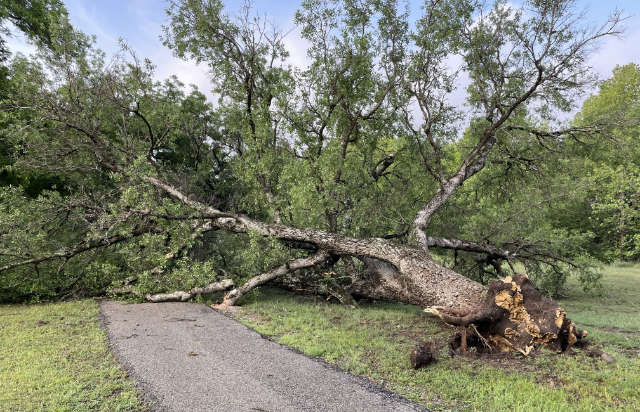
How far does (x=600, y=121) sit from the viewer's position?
9070 mm

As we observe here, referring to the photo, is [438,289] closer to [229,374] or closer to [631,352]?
[631,352]

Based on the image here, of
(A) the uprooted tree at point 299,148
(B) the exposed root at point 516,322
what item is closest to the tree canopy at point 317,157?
(A) the uprooted tree at point 299,148

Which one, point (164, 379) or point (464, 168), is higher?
point (464, 168)

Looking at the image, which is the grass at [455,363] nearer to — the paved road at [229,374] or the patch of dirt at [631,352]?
the patch of dirt at [631,352]

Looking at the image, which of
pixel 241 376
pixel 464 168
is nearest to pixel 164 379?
pixel 241 376

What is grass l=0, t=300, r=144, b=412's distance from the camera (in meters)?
3.45

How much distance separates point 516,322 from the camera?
5227 mm

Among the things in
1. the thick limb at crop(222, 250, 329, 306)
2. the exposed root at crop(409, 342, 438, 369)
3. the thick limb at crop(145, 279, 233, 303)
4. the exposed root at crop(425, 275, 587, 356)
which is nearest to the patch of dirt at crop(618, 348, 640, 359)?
the exposed root at crop(425, 275, 587, 356)

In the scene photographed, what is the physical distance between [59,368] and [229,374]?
2.15 meters

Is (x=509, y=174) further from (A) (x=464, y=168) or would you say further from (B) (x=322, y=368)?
(B) (x=322, y=368)

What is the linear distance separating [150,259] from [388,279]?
Answer: 6156mm

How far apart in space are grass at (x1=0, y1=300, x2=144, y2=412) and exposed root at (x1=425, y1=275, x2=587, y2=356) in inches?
178

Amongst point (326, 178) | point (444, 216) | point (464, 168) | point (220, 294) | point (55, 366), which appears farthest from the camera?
point (444, 216)

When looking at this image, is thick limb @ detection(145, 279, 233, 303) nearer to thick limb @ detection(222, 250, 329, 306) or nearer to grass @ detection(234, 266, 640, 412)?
thick limb @ detection(222, 250, 329, 306)
